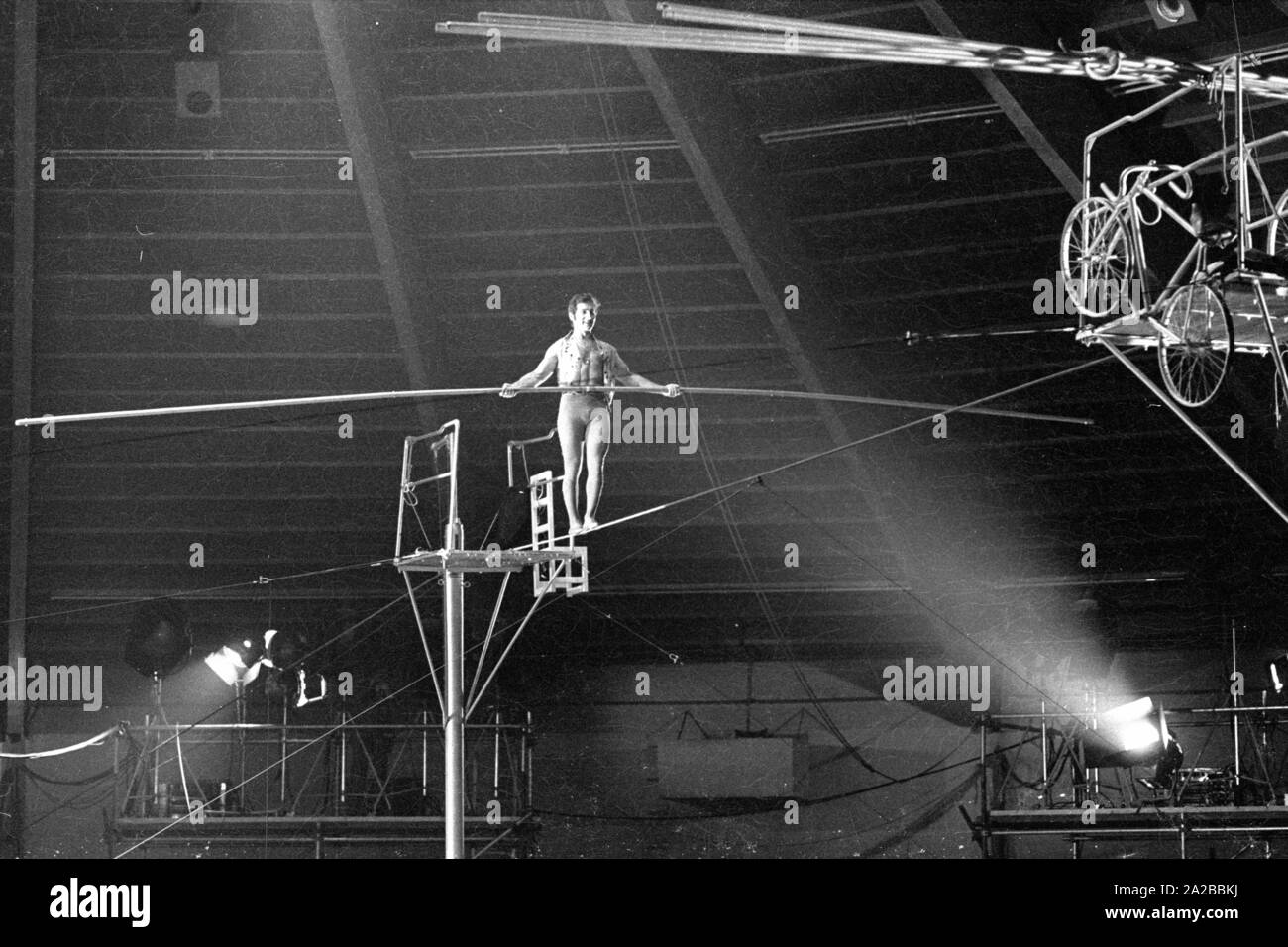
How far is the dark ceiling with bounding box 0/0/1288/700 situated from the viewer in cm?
1145

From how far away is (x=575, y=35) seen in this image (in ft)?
18.2

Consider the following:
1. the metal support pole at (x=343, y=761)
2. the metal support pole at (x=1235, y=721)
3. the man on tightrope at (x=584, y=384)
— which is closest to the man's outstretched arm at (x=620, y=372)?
the man on tightrope at (x=584, y=384)

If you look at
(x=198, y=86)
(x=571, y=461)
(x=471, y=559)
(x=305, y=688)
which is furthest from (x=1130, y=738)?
(x=198, y=86)

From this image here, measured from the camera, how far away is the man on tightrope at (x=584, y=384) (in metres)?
9.61

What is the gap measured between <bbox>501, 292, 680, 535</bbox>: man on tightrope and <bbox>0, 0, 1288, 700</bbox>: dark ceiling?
5.15 ft

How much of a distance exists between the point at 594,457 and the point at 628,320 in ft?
12.7

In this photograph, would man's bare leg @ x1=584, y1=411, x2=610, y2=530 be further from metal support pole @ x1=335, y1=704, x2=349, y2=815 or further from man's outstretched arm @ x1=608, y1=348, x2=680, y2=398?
metal support pole @ x1=335, y1=704, x2=349, y2=815

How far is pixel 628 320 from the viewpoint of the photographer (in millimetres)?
13391

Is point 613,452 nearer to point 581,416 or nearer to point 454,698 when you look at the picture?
point 581,416

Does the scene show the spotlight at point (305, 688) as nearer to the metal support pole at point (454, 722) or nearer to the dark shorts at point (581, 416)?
the metal support pole at point (454, 722)
